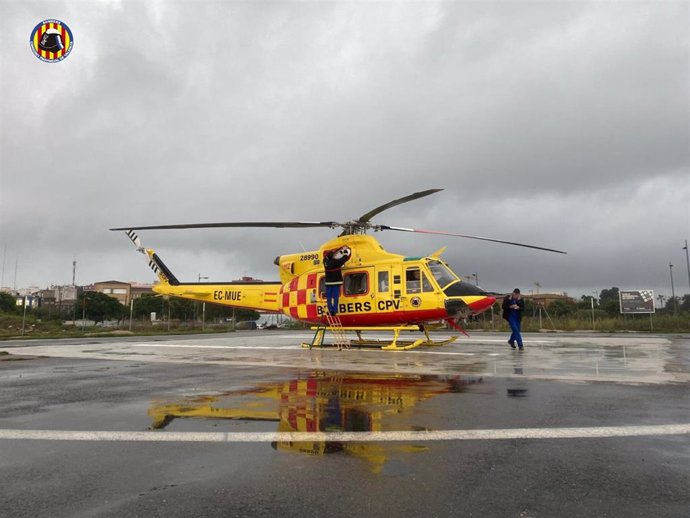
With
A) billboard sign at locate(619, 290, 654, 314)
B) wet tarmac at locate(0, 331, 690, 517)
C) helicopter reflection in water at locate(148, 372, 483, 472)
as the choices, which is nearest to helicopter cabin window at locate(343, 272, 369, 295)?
helicopter reflection in water at locate(148, 372, 483, 472)

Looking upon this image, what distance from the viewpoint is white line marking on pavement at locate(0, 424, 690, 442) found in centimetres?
404

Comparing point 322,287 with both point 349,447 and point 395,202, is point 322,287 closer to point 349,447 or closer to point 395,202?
point 395,202

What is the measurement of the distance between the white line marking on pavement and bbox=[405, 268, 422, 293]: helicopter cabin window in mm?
10207

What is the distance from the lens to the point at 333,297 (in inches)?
615

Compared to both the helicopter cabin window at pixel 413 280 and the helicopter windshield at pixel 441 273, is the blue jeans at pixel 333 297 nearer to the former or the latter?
the helicopter cabin window at pixel 413 280

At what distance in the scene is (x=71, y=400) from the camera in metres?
6.05

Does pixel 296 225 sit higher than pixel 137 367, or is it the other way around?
pixel 296 225

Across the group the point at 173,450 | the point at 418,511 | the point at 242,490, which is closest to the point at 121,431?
the point at 173,450

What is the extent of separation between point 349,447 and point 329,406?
175 centimetres

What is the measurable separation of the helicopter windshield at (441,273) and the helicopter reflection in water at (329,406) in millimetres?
6589

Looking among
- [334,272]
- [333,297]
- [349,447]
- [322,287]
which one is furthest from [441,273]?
[349,447]

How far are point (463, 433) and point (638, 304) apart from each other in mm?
38666

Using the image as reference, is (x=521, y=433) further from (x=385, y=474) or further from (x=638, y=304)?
(x=638, y=304)

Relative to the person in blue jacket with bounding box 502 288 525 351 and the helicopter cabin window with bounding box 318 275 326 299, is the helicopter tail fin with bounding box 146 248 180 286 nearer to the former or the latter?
the helicopter cabin window with bounding box 318 275 326 299
